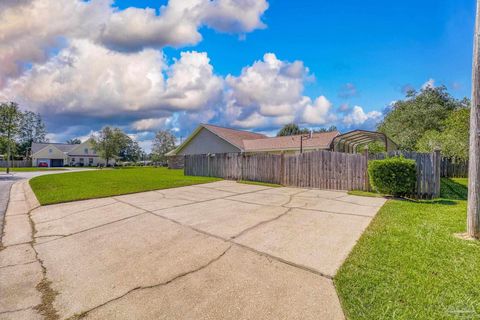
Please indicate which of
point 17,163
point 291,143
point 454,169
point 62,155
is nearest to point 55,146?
point 62,155

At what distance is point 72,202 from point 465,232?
391 inches

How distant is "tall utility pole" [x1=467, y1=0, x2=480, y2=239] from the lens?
161 inches

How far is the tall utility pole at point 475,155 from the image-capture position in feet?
13.4

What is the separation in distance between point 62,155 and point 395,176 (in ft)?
206

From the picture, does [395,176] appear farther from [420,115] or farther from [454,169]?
[420,115]

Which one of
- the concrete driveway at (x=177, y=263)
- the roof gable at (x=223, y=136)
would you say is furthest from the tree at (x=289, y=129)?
the concrete driveway at (x=177, y=263)

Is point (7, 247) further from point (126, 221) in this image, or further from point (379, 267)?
point (379, 267)

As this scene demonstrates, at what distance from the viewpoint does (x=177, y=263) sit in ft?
10.7

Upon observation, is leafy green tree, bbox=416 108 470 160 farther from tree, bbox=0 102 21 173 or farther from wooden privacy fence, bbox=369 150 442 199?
tree, bbox=0 102 21 173

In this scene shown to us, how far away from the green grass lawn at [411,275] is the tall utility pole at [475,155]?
0.37 m

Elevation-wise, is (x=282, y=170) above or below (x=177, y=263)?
above

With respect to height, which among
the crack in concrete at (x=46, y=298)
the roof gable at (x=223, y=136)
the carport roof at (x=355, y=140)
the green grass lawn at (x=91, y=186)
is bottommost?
the crack in concrete at (x=46, y=298)

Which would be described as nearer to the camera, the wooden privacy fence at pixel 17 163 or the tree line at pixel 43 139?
the tree line at pixel 43 139

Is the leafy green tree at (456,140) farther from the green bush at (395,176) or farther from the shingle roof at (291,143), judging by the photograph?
the green bush at (395,176)
